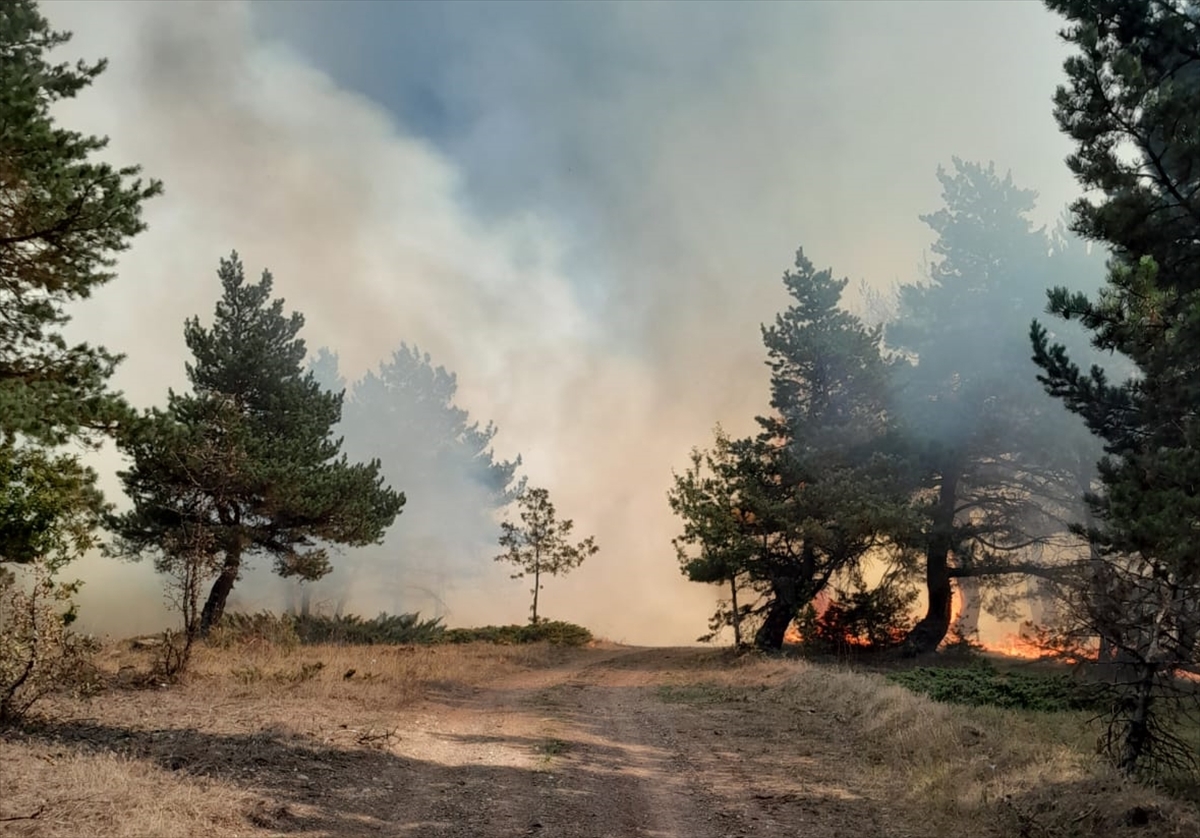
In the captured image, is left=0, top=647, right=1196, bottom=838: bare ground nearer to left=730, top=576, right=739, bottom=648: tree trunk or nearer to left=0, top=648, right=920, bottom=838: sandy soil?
left=0, top=648, right=920, bottom=838: sandy soil

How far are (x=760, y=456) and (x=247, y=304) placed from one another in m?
20.0

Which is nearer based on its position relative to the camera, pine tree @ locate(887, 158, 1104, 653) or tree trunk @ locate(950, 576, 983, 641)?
pine tree @ locate(887, 158, 1104, 653)

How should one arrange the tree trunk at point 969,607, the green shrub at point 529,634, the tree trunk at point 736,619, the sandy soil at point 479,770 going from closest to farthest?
the sandy soil at point 479,770 < the tree trunk at point 736,619 < the tree trunk at point 969,607 < the green shrub at point 529,634

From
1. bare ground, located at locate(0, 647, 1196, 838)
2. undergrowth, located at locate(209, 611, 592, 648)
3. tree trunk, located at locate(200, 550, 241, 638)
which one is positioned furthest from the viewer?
tree trunk, located at locate(200, 550, 241, 638)

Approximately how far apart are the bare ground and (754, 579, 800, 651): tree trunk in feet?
38.9

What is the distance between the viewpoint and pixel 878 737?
11.4 meters

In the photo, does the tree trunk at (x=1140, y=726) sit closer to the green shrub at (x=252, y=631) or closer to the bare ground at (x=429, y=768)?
the bare ground at (x=429, y=768)

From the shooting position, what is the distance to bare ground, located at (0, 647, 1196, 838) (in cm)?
698

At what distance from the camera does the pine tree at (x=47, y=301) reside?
1029 cm

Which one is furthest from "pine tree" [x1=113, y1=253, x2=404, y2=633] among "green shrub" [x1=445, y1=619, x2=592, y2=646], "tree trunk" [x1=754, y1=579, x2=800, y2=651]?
"tree trunk" [x1=754, y1=579, x2=800, y2=651]

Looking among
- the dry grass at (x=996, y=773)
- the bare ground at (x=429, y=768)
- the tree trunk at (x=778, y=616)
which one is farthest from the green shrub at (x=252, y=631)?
the tree trunk at (x=778, y=616)

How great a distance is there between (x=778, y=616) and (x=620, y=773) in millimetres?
19459

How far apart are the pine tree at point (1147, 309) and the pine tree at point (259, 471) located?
19288 mm

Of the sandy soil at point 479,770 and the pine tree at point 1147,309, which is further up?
the pine tree at point 1147,309
